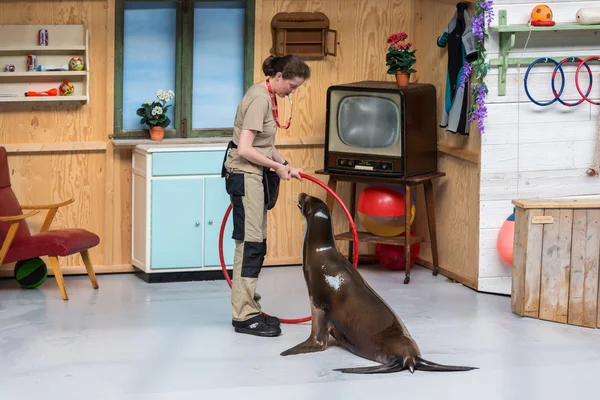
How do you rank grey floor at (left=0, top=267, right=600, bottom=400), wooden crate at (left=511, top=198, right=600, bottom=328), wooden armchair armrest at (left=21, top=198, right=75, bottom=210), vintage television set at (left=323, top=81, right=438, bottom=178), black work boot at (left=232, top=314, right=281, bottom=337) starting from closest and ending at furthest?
1. grey floor at (left=0, top=267, right=600, bottom=400)
2. black work boot at (left=232, top=314, right=281, bottom=337)
3. wooden crate at (left=511, top=198, right=600, bottom=328)
4. wooden armchair armrest at (left=21, top=198, right=75, bottom=210)
5. vintage television set at (left=323, top=81, right=438, bottom=178)

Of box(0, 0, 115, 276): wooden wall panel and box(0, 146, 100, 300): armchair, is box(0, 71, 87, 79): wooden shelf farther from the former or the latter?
box(0, 146, 100, 300): armchair

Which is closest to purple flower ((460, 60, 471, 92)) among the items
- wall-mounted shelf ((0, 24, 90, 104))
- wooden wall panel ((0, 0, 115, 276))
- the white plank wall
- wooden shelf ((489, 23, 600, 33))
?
the white plank wall

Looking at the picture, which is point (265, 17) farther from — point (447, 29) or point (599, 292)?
point (599, 292)

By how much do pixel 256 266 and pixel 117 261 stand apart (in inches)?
76.0

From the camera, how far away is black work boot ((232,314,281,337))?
5949 millimetres

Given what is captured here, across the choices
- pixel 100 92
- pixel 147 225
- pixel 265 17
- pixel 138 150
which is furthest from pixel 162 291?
pixel 265 17

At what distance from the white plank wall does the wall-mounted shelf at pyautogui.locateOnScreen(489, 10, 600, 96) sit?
41 mm

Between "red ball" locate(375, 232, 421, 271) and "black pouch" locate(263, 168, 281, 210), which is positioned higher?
"black pouch" locate(263, 168, 281, 210)

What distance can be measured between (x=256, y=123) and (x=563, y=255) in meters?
1.96

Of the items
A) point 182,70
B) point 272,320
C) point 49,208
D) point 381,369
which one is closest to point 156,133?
point 182,70

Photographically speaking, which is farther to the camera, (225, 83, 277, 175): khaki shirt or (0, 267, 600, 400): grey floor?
(225, 83, 277, 175): khaki shirt

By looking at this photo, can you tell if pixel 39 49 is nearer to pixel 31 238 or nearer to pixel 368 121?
pixel 31 238

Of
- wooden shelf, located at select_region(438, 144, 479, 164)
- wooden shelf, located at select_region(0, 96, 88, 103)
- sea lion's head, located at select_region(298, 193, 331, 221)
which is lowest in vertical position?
sea lion's head, located at select_region(298, 193, 331, 221)

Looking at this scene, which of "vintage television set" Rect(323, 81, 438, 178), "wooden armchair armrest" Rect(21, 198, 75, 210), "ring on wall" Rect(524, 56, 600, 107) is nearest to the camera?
"ring on wall" Rect(524, 56, 600, 107)
